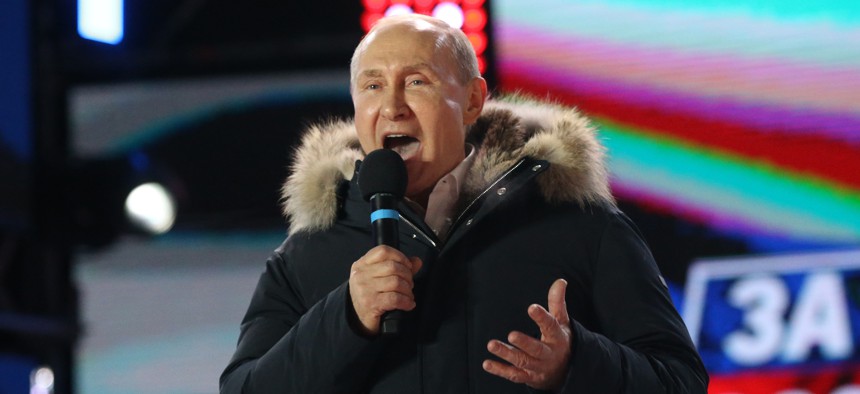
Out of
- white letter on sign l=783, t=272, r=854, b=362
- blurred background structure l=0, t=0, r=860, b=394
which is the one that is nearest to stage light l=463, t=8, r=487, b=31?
blurred background structure l=0, t=0, r=860, b=394

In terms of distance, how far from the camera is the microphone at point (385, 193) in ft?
5.25

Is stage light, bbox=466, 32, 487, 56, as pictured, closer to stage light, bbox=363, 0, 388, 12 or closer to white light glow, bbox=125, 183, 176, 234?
stage light, bbox=363, 0, 388, 12

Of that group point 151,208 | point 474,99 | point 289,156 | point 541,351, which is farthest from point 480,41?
point 541,351

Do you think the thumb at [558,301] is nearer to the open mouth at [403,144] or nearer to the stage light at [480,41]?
the open mouth at [403,144]

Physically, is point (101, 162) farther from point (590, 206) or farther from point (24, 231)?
point (590, 206)

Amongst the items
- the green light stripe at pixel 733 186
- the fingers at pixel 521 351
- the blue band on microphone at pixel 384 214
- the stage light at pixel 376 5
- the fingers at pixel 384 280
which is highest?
the stage light at pixel 376 5

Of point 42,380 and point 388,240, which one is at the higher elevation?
point 42,380

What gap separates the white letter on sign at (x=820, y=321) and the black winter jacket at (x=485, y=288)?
2031mm

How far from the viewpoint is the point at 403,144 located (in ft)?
6.43

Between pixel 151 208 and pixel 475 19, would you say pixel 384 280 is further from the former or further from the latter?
pixel 151 208

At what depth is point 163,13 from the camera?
5.29 meters

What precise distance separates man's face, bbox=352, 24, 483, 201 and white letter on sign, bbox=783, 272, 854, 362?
2171 millimetres

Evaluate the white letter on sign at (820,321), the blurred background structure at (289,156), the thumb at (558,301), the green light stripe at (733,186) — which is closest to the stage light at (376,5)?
the blurred background structure at (289,156)

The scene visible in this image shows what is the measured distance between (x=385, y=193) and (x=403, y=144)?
0.28 metres
